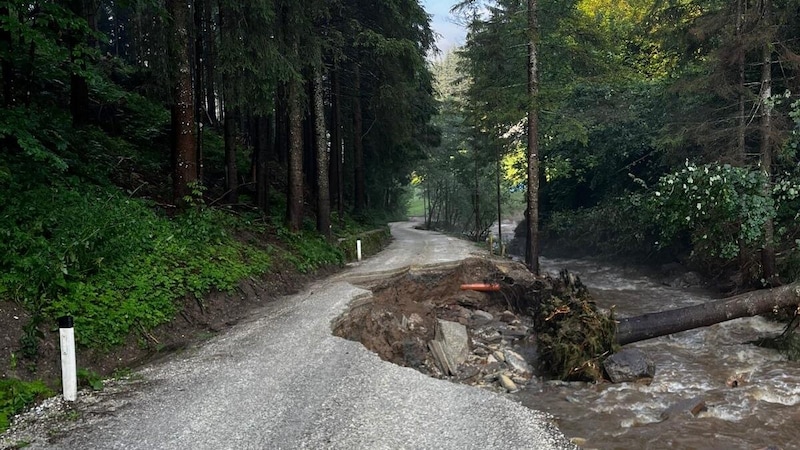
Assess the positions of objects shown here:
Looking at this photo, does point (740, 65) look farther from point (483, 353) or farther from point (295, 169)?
point (295, 169)

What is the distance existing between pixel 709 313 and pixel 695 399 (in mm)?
3990

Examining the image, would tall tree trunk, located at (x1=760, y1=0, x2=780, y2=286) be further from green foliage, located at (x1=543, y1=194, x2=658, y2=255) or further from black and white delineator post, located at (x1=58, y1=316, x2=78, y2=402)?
black and white delineator post, located at (x1=58, y1=316, x2=78, y2=402)

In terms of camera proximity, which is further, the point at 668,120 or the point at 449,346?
the point at 668,120

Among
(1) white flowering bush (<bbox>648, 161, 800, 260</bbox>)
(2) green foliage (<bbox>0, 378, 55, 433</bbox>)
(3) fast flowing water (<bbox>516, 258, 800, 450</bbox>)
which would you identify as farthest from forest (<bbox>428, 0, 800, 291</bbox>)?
(2) green foliage (<bbox>0, 378, 55, 433</bbox>)

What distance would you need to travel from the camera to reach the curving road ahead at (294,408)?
4.52m

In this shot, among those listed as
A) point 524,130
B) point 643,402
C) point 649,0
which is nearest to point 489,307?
point 643,402

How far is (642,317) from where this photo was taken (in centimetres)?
998

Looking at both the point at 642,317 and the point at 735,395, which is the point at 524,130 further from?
the point at 735,395

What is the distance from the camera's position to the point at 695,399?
22.9 ft

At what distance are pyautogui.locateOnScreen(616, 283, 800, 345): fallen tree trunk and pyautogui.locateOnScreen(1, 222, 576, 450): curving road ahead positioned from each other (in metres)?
5.37

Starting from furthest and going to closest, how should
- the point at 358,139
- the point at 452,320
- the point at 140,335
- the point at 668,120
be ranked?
the point at 358,139
the point at 668,120
the point at 452,320
the point at 140,335

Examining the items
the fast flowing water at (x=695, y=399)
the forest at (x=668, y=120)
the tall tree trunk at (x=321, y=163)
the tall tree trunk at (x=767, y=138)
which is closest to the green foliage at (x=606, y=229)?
the forest at (x=668, y=120)

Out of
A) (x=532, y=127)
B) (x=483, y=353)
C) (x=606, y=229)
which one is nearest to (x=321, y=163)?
(x=532, y=127)

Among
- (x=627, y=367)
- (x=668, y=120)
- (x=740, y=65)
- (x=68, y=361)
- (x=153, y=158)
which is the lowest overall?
(x=627, y=367)
